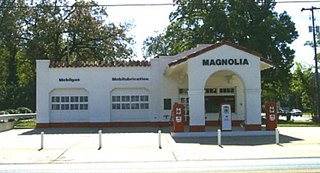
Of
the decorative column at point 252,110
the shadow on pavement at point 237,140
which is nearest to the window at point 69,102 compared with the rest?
the shadow on pavement at point 237,140

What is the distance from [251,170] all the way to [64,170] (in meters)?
5.40

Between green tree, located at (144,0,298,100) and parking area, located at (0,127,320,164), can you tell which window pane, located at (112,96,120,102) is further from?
green tree, located at (144,0,298,100)

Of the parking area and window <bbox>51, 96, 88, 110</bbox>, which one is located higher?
window <bbox>51, 96, 88, 110</bbox>

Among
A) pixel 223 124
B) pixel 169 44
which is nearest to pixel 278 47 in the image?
pixel 169 44

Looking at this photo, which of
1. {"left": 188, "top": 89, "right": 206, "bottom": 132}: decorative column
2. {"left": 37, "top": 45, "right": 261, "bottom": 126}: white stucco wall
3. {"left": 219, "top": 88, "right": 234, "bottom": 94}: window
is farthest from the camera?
{"left": 37, "top": 45, "right": 261, "bottom": 126}: white stucco wall

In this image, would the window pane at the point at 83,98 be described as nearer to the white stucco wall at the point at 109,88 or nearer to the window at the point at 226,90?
the white stucco wall at the point at 109,88

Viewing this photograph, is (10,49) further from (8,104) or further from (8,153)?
(8,153)

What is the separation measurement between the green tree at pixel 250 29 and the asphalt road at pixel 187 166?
104 ft

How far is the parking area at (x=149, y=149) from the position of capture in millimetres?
17750

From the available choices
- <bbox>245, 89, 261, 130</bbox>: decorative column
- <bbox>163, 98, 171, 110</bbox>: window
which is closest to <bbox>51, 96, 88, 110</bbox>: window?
<bbox>163, 98, 171, 110</bbox>: window

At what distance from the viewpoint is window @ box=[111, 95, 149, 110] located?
1419 inches

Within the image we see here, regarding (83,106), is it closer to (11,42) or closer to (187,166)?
(187,166)

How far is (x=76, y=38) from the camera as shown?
197ft

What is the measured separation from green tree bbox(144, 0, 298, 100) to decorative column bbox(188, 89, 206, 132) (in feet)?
68.7
